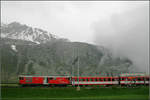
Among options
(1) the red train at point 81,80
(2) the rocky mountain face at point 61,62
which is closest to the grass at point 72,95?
(1) the red train at point 81,80

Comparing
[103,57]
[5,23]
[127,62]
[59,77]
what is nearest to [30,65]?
[103,57]

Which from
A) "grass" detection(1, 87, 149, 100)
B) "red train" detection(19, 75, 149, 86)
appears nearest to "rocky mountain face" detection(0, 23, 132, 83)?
"red train" detection(19, 75, 149, 86)

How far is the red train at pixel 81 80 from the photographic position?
5488 cm

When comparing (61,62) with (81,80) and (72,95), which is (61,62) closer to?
(81,80)

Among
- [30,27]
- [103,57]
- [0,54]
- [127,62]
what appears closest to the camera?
[30,27]

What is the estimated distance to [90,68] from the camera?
158 m

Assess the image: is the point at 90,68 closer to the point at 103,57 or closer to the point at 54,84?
the point at 103,57

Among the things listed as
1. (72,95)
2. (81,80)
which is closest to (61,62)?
(81,80)

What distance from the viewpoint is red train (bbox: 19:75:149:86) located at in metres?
54.9

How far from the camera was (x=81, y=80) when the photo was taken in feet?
184

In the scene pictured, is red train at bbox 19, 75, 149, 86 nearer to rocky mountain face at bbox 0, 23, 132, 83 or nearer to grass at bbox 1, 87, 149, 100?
grass at bbox 1, 87, 149, 100

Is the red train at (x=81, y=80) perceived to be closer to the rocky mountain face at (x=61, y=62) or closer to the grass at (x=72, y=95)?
the grass at (x=72, y=95)

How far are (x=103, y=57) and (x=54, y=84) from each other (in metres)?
112

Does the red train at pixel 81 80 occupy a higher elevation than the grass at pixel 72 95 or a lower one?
lower
